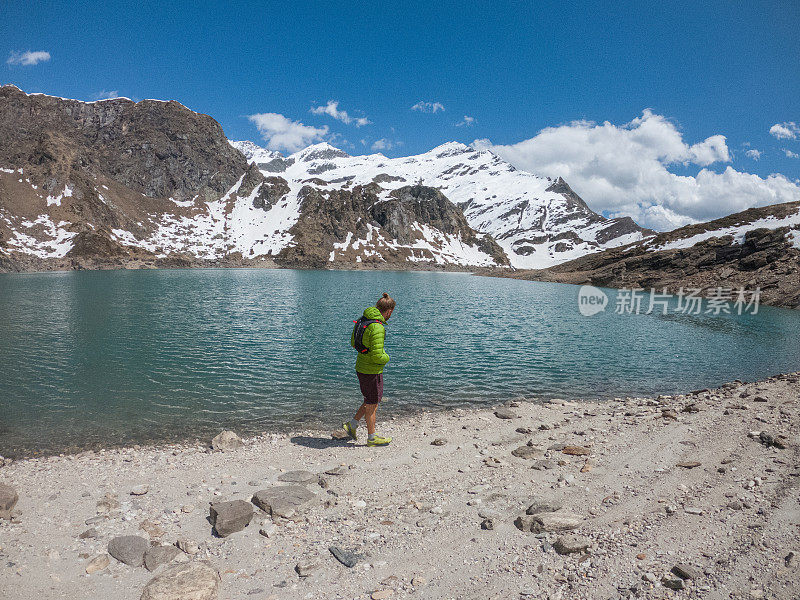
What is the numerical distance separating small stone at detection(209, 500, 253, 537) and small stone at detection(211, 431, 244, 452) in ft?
15.6

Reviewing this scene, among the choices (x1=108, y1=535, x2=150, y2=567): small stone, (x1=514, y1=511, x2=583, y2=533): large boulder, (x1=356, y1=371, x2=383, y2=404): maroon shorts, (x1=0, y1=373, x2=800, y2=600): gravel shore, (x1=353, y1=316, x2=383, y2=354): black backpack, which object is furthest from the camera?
(x1=356, y1=371, x2=383, y2=404): maroon shorts

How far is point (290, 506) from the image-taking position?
29.1 ft

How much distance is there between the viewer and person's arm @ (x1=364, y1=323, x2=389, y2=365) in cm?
1143

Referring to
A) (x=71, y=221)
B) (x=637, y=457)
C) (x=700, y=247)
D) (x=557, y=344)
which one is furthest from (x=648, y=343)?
(x=71, y=221)

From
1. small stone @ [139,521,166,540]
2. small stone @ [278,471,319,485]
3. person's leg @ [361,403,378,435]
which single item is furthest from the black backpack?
small stone @ [139,521,166,540]

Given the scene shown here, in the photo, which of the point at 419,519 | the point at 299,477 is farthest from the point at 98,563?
the point at 419,519

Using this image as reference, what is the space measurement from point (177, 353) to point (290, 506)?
862 inches

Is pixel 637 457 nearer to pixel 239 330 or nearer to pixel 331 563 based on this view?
pixel 331 563

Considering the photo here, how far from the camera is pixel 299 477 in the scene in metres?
10.6

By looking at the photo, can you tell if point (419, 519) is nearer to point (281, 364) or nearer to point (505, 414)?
point (505, 414)

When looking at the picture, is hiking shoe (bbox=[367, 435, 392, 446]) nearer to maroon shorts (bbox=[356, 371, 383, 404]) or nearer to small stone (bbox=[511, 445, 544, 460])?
maroon shorts (bbox=[356, 371, 383, 404])

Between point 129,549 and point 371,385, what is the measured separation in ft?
21.6

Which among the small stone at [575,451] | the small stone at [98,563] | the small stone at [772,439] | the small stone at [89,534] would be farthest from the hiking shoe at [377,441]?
the small stone at [772,439]

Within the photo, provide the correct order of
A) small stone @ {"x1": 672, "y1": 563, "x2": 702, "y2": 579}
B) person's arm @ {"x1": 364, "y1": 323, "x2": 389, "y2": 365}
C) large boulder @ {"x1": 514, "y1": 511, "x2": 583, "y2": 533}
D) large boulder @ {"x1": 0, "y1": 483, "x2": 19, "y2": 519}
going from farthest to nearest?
1. person's arm @ {"x1": 364, "y1": 323, "x2": 389, "y2": 365}
2. large boulder @ {"x1": 0, "y1": 483, "x2": 19, "y2": 519}
3. large boulder @ {"x1": 514, "y1": 511, "x2": 583, "y2": 533}
4. small stone @ {"x1": 672, "y1": 563, "x2": 702, "y2": 579}
